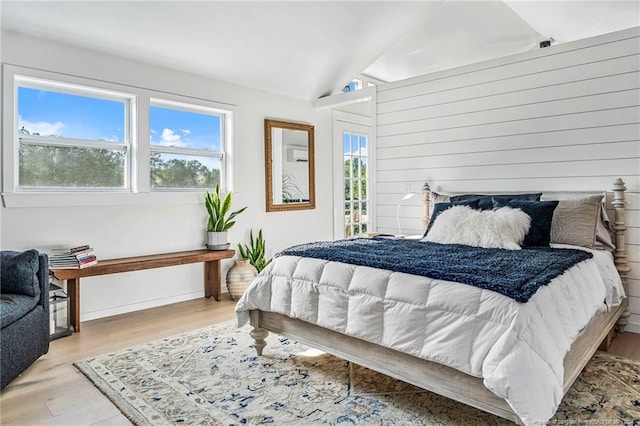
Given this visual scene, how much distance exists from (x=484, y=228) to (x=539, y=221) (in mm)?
415

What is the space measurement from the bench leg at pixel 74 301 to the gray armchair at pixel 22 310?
60 centimetres

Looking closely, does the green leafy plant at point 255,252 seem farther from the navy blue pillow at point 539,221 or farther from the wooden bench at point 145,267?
the navy blue pillow at point 539,221

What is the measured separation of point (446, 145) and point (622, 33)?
1.65 m

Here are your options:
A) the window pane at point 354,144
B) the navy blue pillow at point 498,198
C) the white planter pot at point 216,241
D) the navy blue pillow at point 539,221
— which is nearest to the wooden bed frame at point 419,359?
the navy blue pillow at point 539,221

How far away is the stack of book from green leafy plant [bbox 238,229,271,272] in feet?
5.14

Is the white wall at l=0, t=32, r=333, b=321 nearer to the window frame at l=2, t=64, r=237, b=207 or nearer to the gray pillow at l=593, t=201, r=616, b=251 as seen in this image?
the window frame at l=2, t=64, r=237, b=207

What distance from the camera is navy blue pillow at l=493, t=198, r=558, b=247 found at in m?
2.95

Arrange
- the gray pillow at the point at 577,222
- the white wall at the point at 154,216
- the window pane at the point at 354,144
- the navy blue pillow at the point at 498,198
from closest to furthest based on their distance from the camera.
A: the gray pillow at the point at 577,222 → the white wall at the point at 154,216 → the navy blue pillow at the point at 498,198 → the window pane at the point at 354,144

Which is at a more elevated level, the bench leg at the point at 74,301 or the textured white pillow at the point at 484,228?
the textured white pillow at the point at 484,228

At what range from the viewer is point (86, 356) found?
2.73 m

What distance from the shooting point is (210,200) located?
166 inches

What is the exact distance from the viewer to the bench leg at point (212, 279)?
13.8 ft

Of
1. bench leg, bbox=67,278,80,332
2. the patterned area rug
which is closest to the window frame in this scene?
bench leg, bbox=67,278,80,332

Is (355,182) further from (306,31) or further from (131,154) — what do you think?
(131,154)
